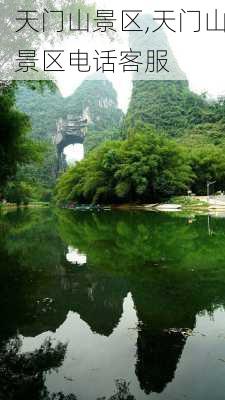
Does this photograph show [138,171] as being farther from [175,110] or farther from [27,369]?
[175,110]

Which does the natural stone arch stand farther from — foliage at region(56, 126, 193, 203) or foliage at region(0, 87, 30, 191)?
foliage at region(0, 87, 30, 191)

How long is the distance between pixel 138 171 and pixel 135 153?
4.88 feet

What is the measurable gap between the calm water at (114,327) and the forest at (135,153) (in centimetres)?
527

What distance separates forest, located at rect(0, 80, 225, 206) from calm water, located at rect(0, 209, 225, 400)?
5.27 m

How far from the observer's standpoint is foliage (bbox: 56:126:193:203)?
96.9 feet

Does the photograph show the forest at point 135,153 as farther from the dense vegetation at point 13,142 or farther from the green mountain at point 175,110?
the green mountain at point 175,110

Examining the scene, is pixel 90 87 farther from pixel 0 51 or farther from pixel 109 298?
pixel 109 298

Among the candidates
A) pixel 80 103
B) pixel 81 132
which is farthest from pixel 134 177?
pixel 80 103

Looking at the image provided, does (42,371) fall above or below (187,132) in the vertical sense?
below

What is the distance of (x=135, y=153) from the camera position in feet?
98.3

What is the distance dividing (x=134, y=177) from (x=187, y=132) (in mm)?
24626

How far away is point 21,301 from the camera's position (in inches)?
178

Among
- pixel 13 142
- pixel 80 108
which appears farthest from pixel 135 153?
pixel 80 108

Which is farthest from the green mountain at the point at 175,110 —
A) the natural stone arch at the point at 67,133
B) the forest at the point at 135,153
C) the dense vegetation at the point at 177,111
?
the natural stone arch at the point at 67,133
